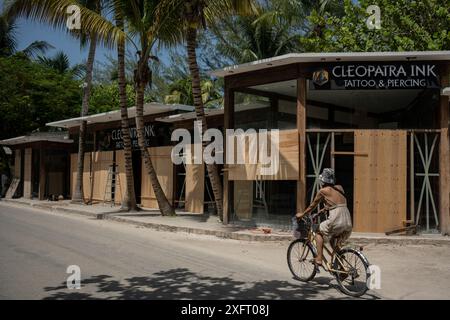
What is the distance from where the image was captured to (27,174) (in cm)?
2914

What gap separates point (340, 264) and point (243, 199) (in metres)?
8.09

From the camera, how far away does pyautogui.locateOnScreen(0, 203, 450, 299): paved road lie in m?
7.03

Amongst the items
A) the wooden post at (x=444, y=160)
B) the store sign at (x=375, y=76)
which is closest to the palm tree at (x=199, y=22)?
the store sign at (x=375, y=76)

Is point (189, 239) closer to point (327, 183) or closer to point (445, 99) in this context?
point (327, 183)

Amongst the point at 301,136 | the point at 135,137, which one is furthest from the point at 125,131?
the point at 301,136

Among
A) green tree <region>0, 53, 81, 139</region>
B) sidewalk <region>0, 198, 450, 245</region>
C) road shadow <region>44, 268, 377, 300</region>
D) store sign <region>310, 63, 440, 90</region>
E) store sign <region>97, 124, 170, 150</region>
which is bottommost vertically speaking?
road shadow <region>44, 268, 377, 300</region>

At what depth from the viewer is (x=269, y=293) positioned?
23.3ft

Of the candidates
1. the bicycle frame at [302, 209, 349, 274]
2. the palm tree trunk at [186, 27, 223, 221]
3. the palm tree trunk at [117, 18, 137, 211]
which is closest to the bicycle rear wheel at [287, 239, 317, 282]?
the bicycle frame at [302, 209, 349, 274]

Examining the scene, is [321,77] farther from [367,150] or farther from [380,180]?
[380,180]

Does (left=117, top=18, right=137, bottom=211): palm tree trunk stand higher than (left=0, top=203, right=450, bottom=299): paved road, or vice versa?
(left=117, top=18, right=137, bottom=211): palm tree trunk

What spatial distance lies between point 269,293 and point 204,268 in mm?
1967

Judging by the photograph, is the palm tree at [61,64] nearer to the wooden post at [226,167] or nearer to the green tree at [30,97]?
the green tree at [30,97]

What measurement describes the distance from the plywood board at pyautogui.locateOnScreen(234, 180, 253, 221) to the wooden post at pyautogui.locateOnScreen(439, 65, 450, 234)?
17.3 feet

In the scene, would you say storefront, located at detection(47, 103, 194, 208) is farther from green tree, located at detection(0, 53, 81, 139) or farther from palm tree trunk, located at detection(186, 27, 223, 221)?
green tree, located at detection(0, 53, 81, 139)
